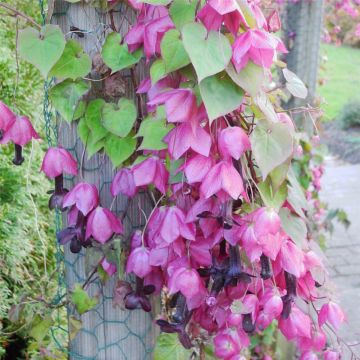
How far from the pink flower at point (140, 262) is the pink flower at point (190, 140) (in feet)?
0.86

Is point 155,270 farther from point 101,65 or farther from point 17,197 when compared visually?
point 17,197

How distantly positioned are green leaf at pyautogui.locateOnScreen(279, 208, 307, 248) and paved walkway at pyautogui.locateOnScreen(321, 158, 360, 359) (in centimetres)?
136

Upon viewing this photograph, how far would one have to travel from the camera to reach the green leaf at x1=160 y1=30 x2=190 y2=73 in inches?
34.4

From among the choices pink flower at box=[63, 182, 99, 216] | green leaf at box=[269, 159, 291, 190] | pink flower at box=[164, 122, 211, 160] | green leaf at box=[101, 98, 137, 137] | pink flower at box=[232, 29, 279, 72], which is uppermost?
pink flower at box=[232, 29, 279, 72]

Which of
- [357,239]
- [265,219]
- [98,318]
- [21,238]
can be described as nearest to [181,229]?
[265,219]

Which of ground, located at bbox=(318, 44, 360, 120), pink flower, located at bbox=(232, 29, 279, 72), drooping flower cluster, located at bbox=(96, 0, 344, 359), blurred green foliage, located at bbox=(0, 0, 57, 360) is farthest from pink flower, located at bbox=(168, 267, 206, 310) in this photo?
ground, located at bbox=(318, 44, 360, 120)

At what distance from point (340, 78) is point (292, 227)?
982 cm

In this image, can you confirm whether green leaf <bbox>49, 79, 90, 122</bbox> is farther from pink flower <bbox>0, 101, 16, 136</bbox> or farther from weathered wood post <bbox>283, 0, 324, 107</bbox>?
weathered wood post <bbox>283, 0, 324, 107</bbox>

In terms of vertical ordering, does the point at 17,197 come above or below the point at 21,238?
above

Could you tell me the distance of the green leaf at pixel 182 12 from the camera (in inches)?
34.4

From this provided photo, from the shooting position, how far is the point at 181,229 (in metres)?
0.99

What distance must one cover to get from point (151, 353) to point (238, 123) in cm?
64

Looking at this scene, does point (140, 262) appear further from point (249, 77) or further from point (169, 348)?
point (249, 77)

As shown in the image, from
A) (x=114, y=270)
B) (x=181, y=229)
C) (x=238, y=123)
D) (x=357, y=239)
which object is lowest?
(x=357, y=239)
